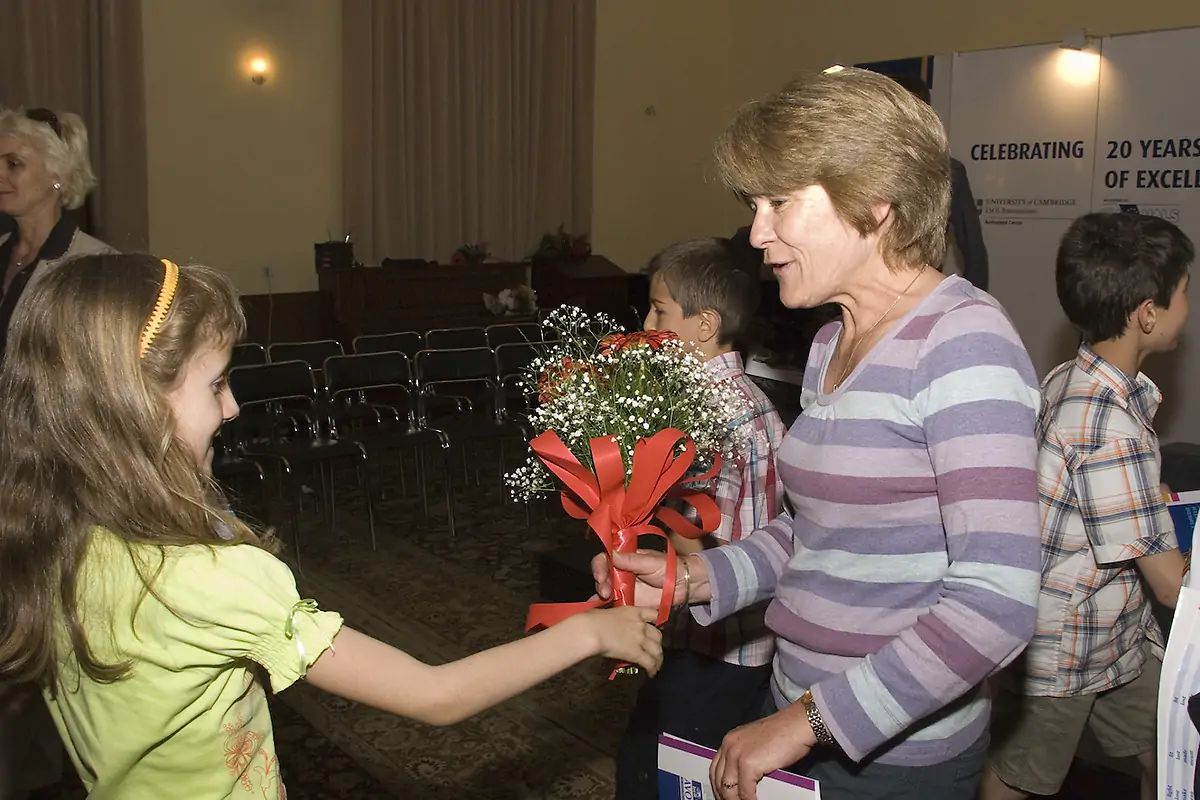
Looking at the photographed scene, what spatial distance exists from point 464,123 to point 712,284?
26.6 feet

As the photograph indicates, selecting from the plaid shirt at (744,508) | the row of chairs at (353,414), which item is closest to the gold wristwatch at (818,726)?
the plaid shirt at (744,508)

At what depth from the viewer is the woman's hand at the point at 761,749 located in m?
1.34

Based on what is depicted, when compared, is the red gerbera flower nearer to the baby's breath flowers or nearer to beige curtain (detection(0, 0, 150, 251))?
the baby's breath flowers

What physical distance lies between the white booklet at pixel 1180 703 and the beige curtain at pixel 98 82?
7.92 metres

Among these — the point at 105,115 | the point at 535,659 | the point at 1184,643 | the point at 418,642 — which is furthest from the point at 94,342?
the point at 105,115

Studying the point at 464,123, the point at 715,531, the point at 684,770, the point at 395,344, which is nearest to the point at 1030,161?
the point at 464,123

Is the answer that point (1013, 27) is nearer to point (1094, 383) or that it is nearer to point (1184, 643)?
point (1094, 383)

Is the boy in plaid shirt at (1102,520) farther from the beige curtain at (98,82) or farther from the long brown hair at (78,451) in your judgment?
the beige curtain at (98,82)

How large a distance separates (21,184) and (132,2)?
5.88m

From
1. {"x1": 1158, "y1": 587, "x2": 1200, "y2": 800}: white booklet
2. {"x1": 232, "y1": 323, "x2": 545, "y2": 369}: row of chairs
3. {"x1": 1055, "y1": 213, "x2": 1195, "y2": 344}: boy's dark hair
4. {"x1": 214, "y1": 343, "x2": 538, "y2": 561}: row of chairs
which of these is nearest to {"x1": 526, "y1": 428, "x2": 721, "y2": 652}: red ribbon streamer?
{"x1": 1158, "y1": 587, "x2": 1200, "y2": 800}: white booklet

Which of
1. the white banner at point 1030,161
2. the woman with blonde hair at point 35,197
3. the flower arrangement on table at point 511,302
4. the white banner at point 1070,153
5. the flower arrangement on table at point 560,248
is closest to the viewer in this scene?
the woman with blonde hair at point 35,197

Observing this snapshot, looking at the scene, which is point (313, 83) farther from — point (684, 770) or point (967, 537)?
point (967, 537)

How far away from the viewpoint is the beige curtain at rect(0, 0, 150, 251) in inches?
301

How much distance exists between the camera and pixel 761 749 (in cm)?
134
